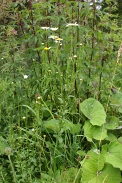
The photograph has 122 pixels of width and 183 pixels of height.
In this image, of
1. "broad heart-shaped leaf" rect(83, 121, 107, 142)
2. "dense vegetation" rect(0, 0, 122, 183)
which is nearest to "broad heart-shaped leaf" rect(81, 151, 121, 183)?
"dense vegetation" rect(0, 0, 122, 183)

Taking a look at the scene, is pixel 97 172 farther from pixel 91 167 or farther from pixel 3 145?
pixel 3 145

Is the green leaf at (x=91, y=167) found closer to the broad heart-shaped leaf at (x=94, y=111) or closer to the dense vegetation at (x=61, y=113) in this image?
the dense vegetation at (x=61, y=113)

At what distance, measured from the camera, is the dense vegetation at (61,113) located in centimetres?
203

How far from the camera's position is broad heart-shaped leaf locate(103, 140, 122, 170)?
2000mm

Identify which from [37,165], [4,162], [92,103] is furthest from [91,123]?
[4,162]

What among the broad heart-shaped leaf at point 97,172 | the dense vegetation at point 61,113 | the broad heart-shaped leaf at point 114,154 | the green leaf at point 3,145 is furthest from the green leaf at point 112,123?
the green leaf at point 3,145

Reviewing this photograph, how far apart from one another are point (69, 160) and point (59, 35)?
128 centimetres

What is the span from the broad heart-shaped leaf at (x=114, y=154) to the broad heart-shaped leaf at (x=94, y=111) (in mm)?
251

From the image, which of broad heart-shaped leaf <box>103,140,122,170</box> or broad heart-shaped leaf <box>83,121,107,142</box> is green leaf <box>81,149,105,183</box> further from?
broad heart-shaped leaf <box>83,121,107,142</box>

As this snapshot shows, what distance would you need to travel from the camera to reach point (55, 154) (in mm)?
2229

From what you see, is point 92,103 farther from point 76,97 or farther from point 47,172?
point 47,172

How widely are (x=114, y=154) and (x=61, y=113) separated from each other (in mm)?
497

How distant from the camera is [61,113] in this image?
2.25 m

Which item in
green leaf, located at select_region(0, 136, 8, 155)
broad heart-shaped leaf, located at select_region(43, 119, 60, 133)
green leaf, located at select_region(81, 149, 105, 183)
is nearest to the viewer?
green leaf, located at select_region(81, 149, 105, 183)
